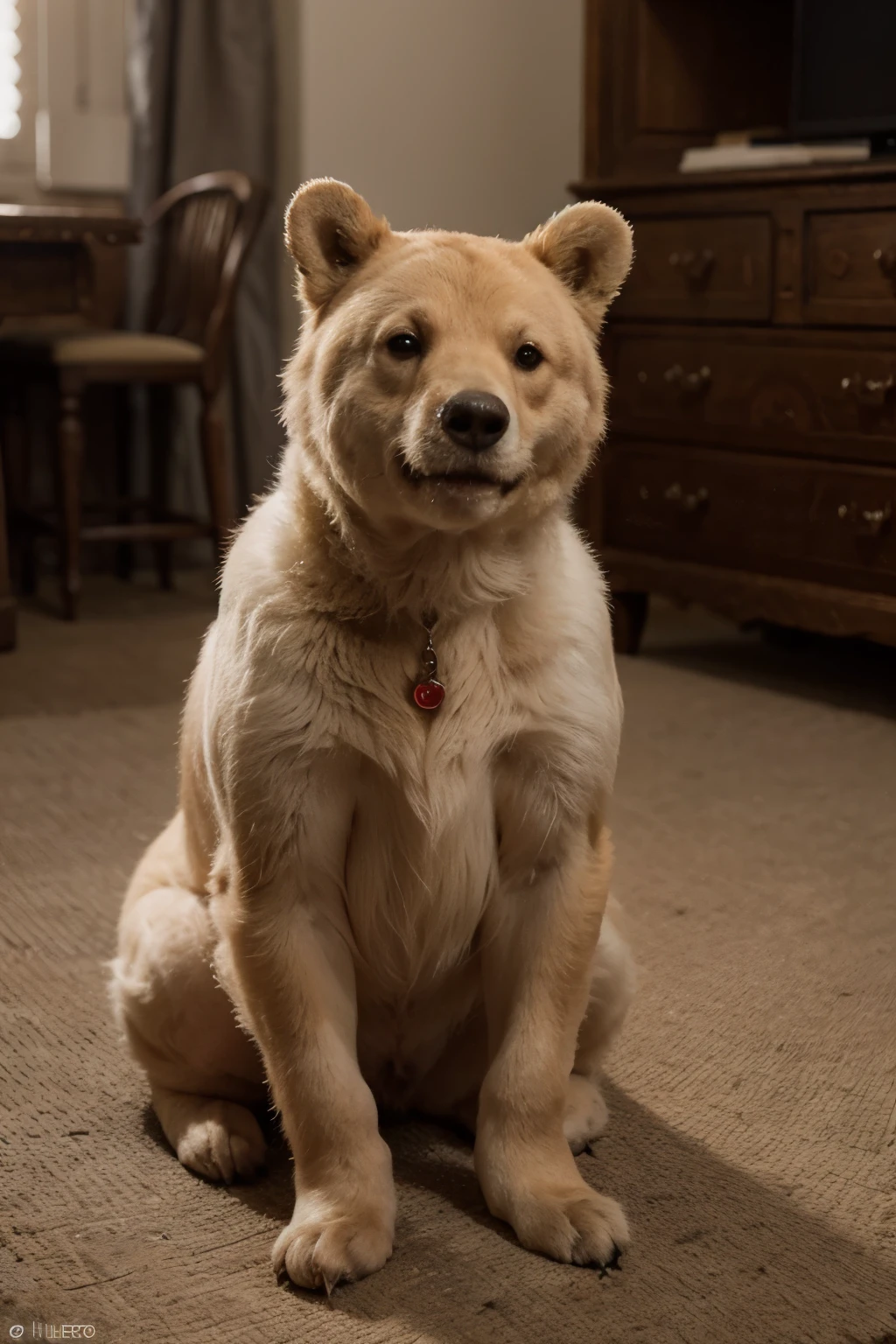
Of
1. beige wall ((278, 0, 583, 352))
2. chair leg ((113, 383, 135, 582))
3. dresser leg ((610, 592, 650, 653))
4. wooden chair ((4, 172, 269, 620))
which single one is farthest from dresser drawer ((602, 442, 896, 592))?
chair leg ((113, 383, 135, 582))

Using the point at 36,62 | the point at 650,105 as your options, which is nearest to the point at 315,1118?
the point at 650,105

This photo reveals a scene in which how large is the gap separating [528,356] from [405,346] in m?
0.11

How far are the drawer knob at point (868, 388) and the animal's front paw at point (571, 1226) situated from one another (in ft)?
6.81

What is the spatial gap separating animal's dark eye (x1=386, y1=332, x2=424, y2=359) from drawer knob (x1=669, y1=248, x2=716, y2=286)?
2213 mm

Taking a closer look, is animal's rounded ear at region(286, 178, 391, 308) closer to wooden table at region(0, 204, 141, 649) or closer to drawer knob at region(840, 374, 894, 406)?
drawer knob at region(840, 374, 894, 406)

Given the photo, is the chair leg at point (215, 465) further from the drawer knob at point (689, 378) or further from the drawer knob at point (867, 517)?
the drawer knob at point (867, 517)

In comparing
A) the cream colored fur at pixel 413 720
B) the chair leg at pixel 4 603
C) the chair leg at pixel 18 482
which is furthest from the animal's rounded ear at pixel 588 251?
the chair leg at pixel 18 482

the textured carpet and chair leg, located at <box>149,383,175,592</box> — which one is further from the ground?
chair leg, located at <box>149,383,175,592</box>

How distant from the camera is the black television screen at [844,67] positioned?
312 centimetres

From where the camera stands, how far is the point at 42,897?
7.04 ft

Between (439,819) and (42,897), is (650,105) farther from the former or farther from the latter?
(439,819)

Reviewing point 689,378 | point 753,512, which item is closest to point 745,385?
point 689,378

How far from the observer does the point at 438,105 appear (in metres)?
4.47

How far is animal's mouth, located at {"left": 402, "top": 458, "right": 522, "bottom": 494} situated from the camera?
1.22 m
